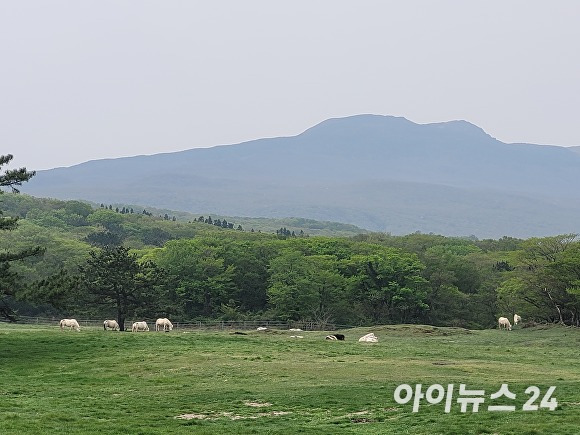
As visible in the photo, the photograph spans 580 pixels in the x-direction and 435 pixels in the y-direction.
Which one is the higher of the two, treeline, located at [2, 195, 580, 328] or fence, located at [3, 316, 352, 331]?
treeline, located at [2, 195, 580, 328]

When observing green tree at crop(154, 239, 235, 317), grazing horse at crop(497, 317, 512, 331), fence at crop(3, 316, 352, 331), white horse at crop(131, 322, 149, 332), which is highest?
green tree at crop(154, 239, 235, 317)

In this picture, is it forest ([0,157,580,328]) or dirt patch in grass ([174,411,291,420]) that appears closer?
dirt patch in grass ([174,411,291,420])

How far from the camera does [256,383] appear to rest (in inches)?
1076

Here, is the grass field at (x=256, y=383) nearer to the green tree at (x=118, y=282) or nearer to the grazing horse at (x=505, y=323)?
the green tree at (x=118, y=282)

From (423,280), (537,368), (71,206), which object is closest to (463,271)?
(423,280)

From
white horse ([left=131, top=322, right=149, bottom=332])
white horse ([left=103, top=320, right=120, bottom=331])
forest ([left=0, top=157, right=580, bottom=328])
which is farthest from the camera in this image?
forest ([left=0, top=157, right=580, bottom=328])

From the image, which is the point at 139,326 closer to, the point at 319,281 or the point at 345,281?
the point at 319,281

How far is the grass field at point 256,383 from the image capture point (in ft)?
64.1

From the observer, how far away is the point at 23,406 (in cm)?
2256

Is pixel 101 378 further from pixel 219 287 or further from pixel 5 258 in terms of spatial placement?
pixel 219 287

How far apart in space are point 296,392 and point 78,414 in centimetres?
664

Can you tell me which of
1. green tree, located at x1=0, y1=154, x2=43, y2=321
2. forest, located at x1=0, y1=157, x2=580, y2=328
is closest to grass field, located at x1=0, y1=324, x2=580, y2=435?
green tree, located at x1=0, y1=154, x2=43, y2=321

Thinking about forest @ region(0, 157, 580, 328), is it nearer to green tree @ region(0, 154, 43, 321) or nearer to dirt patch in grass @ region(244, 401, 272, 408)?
green tree @ region(0, 154, 43, 321)

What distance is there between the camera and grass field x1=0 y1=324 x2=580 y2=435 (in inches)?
770
